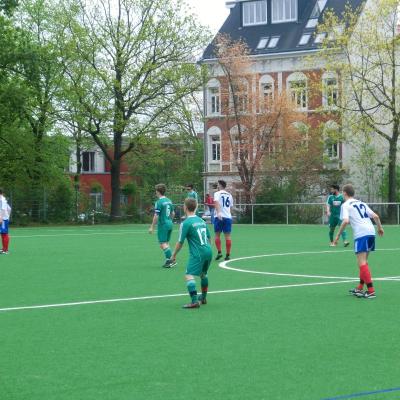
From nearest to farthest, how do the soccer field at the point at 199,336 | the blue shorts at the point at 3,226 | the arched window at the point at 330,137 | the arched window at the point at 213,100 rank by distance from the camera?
the soccer field at the point at 199,336
the blue shorts at the point at 3,226
the arched window at the point at 330,137
the arched window at the point at 213,100

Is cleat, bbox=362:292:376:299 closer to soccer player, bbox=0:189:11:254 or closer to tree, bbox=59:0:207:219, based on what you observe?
soccer player, bbox=0:189:11:254

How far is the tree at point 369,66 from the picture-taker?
47312 mm

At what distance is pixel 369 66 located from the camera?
48.8m

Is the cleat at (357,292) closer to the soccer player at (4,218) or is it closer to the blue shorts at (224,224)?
the blue shorts at (224,224)

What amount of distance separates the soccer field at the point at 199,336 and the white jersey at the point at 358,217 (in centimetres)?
104

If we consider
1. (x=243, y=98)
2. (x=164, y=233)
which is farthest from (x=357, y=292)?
(x=243, y=98)

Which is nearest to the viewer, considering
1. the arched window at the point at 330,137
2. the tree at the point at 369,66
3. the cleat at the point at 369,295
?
the cleat at the point at 369,295

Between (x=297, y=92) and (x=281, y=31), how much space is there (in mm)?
11525

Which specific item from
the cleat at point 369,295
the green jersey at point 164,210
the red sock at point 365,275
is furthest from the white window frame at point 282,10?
the cleat at point 369,295

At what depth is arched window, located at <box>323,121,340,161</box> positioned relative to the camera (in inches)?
1927

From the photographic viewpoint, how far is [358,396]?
6738 millimetres

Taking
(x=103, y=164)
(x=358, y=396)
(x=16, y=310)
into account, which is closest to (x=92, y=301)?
(x=16, y=310)

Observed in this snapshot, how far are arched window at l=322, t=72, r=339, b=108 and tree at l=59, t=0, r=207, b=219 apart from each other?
8114 mm

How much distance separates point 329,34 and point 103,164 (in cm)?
4138
